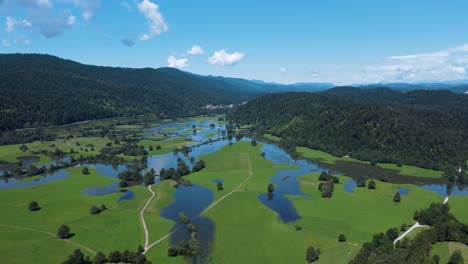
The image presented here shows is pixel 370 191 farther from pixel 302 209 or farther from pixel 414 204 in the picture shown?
pixel 302 209

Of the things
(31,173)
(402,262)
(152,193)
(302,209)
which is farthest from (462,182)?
(31,173)

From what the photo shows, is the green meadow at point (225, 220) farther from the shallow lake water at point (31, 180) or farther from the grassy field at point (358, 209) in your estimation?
the shallow lake water at point (31, 180)

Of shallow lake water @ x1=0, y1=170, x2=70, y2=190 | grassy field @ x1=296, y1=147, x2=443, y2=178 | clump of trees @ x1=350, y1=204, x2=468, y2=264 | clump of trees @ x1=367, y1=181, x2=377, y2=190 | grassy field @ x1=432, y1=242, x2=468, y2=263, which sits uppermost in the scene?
clump of trees @ x1=350, y1=204, x2=468, y2=264

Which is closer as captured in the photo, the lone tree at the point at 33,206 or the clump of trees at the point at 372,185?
the lone tree at the point at 33,206

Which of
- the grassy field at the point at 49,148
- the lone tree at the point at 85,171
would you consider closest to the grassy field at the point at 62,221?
the lone tree at the point at 85,171

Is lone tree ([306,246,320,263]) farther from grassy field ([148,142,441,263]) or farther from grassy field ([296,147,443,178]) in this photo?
grassy field ([296,147,443,178])

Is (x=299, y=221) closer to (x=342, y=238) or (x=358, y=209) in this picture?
(x=342, y=238)

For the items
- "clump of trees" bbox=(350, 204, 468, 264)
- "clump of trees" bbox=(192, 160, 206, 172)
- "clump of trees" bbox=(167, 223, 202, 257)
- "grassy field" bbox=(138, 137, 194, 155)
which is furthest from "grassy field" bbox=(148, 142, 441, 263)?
"grassy field" bbox=(138, 137, 194, 155)

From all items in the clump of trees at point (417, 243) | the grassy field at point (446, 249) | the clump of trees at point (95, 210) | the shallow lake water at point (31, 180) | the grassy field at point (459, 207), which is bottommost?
the grassy field at point (459, 207)
